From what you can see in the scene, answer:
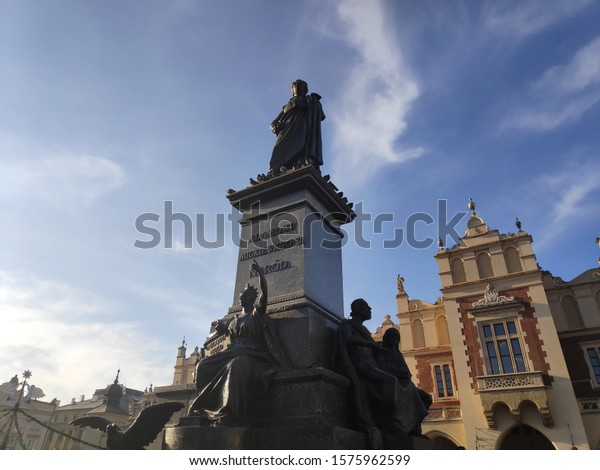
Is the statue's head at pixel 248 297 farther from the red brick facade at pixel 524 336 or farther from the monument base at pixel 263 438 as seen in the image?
the red brick facade at pixel 524 336

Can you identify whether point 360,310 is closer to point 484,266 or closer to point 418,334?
point 484,266

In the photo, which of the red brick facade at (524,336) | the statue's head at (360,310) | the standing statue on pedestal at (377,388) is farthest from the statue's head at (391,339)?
the red brick facade at (524,336)

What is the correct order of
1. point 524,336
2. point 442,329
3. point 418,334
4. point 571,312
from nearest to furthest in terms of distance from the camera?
1. point 524,336
2. point 571,312
3. point 442,329
4. point 418,334

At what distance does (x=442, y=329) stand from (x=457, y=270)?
3.68 metres

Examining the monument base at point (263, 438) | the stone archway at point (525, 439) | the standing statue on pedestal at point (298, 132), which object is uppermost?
the standing statue on pedestal at point (298, 132)

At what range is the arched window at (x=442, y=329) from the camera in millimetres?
24578

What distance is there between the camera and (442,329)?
25031 mm

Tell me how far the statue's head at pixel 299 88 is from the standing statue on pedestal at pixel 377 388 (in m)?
4.88

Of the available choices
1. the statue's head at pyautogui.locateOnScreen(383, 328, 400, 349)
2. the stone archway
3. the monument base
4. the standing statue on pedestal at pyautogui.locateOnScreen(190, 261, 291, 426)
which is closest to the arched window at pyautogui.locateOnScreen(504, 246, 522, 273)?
the stone archway

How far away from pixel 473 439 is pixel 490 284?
26.3 feet

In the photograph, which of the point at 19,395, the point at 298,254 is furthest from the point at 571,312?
the point at 19,395

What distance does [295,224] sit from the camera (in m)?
5.98

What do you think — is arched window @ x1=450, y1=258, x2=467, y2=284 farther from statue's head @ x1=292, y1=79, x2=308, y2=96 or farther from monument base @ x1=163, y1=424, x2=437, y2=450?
monument base @ x1=163, y1=424, x2=437, y2=450
